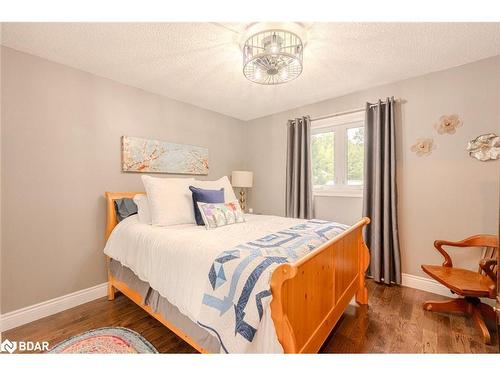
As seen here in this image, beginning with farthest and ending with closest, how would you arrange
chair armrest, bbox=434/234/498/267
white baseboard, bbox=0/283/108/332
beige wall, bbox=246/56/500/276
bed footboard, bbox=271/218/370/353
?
1. beige wall, bbox=246/56/500/276
2. chair armrest, bbox=434/234/498/267
3. white baseboard, bbox=0/283/108/332
4. bed footboard, bbox=271/218/370/353

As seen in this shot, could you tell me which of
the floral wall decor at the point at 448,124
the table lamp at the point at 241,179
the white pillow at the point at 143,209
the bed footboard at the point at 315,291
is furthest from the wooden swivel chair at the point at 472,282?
the white pillow at the point at 143,209

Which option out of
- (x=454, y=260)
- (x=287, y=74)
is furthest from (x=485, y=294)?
(x=287, y=74)

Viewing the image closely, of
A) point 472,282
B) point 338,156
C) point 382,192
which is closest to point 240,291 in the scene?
point 472,282

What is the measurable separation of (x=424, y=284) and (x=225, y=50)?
310 centimetres

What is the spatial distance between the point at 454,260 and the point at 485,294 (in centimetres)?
63

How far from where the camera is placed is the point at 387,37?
1.78m

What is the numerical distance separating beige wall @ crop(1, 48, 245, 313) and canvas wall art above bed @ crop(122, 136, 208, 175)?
0.10 m

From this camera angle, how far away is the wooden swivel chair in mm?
1747

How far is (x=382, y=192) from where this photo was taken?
264 centimetres

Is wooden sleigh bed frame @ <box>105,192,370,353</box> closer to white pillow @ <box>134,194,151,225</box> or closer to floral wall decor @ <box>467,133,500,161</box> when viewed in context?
white pillow @ <box>134,194,151,225</box>

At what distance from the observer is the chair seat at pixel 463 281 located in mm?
1744

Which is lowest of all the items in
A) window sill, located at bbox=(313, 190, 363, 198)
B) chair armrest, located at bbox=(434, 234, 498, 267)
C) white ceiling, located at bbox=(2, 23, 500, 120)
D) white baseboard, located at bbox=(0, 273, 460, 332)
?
white baseboard, located at bbox=(0, 273, 460, 332)

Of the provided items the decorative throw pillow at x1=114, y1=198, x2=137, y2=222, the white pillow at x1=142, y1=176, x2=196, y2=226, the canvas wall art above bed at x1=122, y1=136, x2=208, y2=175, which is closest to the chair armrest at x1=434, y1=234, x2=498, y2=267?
the white pillow at x1=142, y1=176, x2=196, y2=226
